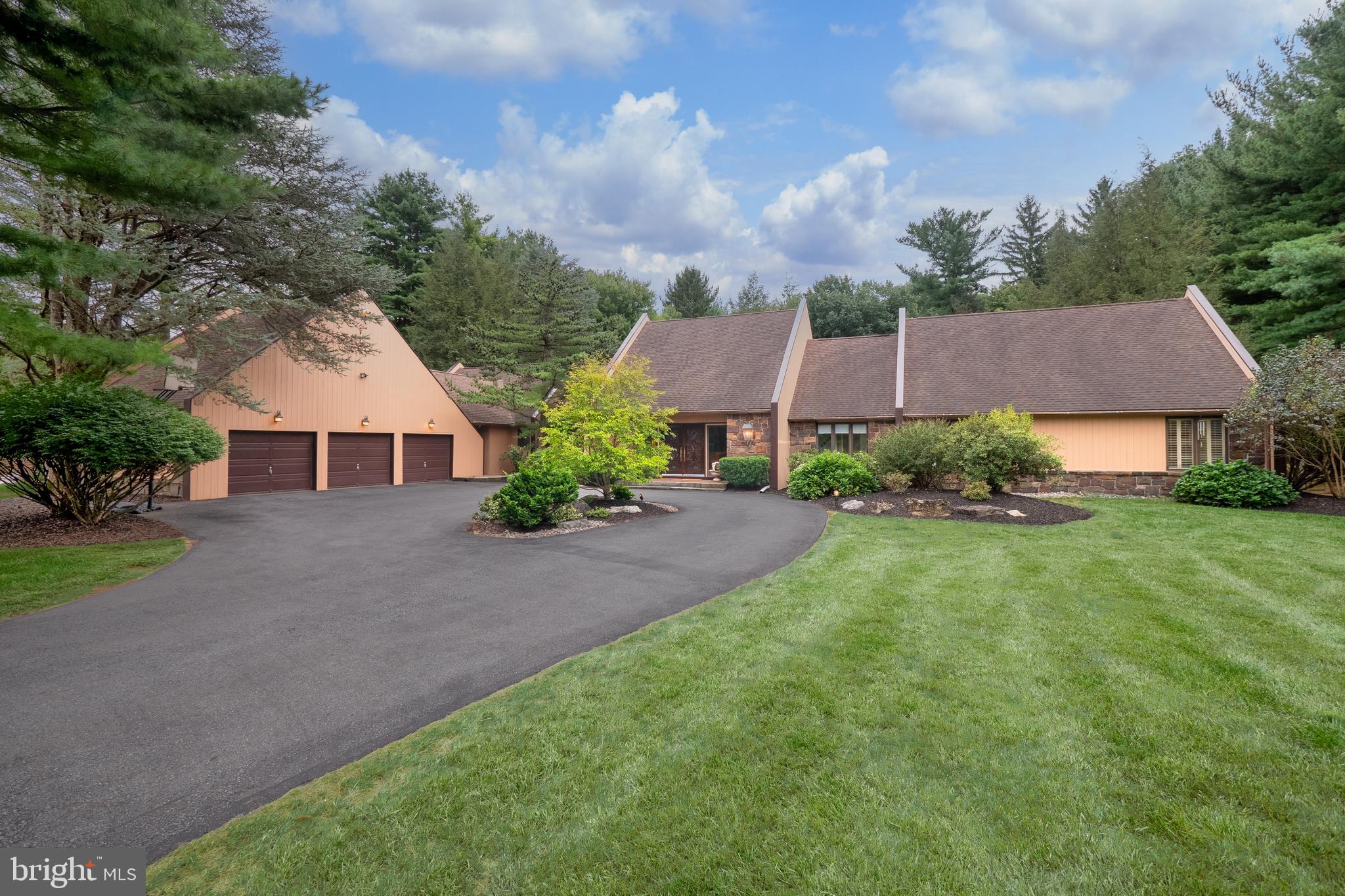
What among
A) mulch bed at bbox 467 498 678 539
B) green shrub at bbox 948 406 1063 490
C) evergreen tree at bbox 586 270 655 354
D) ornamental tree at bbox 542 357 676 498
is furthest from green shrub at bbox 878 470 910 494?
evergreen tree at bbox 586 270 655 354

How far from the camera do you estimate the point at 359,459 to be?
779 inches

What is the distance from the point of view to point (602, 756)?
3086 mm

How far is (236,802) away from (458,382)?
2679 centimetres

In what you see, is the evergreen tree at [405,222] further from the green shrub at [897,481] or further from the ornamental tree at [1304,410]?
the ornamental tree at [1304,410]

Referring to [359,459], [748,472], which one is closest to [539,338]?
[359,459]

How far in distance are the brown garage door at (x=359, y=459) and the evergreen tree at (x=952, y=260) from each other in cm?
3300

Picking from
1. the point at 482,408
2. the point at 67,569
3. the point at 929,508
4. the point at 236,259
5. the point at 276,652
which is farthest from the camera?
the point at 482,408

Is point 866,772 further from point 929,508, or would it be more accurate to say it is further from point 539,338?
point 539,338

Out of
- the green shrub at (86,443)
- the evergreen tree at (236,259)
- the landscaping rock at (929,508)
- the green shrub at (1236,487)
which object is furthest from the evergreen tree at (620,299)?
the green shrub at (1236,487)

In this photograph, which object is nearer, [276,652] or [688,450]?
[276,652]

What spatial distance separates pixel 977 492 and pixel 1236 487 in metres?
5.81

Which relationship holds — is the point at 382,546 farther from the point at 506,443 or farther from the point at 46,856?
the point at 506,443

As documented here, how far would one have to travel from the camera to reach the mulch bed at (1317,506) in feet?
38.3

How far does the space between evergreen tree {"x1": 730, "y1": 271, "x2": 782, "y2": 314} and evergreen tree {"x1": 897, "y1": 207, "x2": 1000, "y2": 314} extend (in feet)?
43.0
